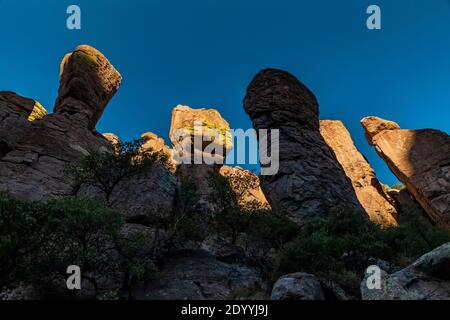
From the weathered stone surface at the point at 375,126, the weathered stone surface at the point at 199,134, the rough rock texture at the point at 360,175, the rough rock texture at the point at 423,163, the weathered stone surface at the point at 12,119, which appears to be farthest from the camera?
the weathered stone surface at the point at 199,134

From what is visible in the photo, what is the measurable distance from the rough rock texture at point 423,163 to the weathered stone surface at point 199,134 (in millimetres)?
35788

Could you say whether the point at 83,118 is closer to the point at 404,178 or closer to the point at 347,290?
the point at 347,290

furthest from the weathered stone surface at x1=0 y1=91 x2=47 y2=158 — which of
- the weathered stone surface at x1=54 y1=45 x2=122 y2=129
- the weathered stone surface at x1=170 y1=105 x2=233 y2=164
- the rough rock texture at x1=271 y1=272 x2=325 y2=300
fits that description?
the rough rock texture at x1=271 y1=272 x2=325 y2=300

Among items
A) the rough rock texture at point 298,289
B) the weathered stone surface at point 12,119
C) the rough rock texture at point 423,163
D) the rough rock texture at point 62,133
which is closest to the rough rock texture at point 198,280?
the rough rock texture at point 298,289

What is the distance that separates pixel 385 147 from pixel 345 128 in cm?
2542

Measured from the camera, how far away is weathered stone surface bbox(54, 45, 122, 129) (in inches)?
2384

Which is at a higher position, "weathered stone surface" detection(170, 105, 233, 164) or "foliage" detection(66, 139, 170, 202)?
"weathered stone surface" detection(170, 105, 233, 164)

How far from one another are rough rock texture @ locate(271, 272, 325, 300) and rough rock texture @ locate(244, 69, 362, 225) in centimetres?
2401

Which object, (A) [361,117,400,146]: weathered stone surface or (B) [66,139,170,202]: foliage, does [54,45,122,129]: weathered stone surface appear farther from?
(A) [361,117,400,146]: weathered stone surface

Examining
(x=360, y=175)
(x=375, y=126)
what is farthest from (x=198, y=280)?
(x=360, y=175)

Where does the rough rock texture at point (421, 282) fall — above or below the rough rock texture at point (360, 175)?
below

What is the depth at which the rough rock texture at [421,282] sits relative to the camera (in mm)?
13922

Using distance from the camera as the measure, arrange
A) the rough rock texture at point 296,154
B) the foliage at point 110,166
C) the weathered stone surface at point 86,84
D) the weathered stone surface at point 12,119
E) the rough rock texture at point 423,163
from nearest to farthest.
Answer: the foliage at point 110,166 < the rough rock texture at point 296,154 < the weathered stone surface at point 12,119 < the rough rock texture at point 423,163 < the weathered stone surface at point 86,84

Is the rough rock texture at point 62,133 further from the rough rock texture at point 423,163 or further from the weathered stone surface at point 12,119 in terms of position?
the rough rock texture at point 423,163
